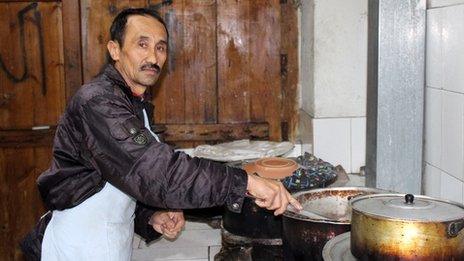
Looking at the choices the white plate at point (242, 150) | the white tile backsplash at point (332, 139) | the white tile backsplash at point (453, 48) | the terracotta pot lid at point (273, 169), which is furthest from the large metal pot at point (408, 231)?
the white tile backsplash at point (332, 139)

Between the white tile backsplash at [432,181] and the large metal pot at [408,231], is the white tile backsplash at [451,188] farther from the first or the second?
the large metal pot at [408,231]

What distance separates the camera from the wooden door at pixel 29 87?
488 cm

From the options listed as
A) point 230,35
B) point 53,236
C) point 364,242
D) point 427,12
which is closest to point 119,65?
point 53,236

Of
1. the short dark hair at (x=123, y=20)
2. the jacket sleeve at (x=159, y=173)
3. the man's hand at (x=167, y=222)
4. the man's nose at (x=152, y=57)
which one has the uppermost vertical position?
the short dark hair at (x=123, y=20)

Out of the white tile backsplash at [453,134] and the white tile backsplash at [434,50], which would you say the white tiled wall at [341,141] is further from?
the white tile backsplash at [453,134]

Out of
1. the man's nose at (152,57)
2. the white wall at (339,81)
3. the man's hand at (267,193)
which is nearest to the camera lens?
the man's hand at (267,193)

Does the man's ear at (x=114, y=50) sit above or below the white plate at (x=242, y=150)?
above

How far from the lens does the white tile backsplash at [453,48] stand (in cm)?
283

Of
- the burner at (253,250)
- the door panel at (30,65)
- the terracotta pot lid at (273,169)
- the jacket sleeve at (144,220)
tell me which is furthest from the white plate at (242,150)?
the door panel at (30,65)

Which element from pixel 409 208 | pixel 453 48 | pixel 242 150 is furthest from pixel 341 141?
pixel 409 208

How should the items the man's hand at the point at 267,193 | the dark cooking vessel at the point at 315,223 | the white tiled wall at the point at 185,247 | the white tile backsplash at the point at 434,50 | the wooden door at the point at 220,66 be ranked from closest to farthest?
the man's hand at the point at 267,193 < the dark cooking vessel at the point at 315,223 < the white tile backsplash at the point at 434,50 < the white tiled wall at the point at 185,247 < the wooden door at the point at 220,66

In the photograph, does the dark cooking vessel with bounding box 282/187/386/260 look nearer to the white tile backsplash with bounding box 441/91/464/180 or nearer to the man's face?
the white tile backsplash with bounding box 441/91/464/180

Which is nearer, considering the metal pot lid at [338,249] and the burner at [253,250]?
the metal pot lid at [338,249]

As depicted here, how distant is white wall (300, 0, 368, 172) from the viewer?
14.3 ft
